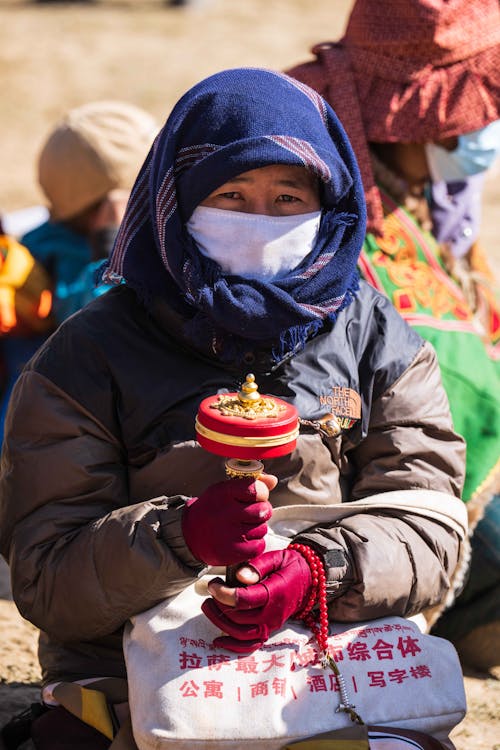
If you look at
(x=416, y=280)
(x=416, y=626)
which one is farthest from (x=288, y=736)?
(x=416, y=280)

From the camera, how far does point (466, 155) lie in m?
4.06

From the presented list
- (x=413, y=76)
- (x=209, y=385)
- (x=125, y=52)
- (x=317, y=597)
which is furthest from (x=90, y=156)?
(x=125, y=52)

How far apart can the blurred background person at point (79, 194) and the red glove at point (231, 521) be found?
2521 millimetres

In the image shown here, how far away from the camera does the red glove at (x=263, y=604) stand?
237 cm

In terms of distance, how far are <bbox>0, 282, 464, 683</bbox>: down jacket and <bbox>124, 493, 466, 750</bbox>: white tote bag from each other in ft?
0.27

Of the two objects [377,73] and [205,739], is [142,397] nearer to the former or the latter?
[205,739]

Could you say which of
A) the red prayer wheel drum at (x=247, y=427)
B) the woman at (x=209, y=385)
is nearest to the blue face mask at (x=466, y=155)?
the woman at (x=209, y=385)

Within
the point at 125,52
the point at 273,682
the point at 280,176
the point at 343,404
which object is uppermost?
the point at 280,176

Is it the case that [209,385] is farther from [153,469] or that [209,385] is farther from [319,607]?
[319,607]

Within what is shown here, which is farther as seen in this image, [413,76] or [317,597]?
[413,76]

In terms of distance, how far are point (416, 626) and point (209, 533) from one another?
62 cm

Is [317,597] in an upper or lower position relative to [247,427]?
lower

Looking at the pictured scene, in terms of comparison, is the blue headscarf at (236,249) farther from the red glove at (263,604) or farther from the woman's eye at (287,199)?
the red glove at (263,604)

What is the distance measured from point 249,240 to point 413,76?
1.58 m
